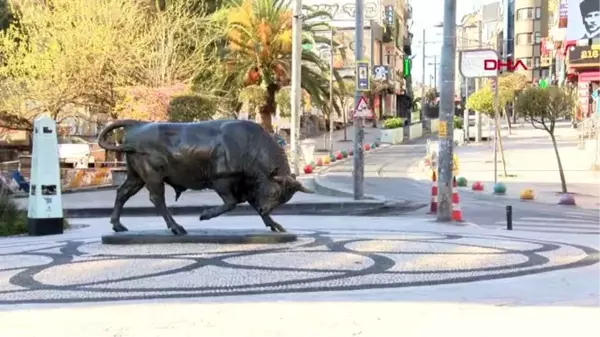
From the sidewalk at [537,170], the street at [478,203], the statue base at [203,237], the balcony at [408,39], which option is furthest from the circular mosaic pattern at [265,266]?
the balcony at [408,39]

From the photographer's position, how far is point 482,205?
2188cm

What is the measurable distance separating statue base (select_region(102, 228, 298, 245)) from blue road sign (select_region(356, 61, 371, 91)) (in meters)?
9.99

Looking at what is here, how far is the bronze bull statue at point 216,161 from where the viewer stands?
11500 mm

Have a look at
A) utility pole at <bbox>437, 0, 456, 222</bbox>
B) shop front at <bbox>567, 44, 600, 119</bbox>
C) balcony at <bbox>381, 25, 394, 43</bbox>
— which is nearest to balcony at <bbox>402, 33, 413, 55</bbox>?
balcony at <bbox>381, 25, 394, 43</bbox>

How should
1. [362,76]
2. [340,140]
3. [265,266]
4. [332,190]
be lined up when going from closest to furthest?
[265,266] < [362,76] < [332,190] < [340,140]

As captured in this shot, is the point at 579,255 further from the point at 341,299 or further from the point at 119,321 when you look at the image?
the point at 119,321

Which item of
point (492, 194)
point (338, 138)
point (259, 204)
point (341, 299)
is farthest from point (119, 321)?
point (338, 138)

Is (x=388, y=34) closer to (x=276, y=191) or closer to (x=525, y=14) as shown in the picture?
(x=525, y=14)

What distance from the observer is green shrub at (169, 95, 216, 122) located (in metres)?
28.4

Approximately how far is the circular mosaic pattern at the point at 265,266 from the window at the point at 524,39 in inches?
4268

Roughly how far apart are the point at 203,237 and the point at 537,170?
79.3 feet

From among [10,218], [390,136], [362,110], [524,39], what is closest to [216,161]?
[10,218]

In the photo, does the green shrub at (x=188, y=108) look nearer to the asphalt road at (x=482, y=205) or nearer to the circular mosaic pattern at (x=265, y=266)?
the asphalt road at (x=482, y=205)

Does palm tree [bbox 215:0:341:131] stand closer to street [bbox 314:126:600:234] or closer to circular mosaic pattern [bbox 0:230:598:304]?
street [bbox 314:126:600:234]
